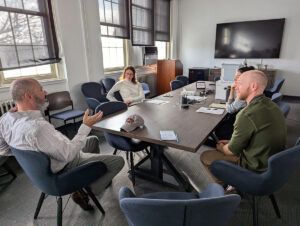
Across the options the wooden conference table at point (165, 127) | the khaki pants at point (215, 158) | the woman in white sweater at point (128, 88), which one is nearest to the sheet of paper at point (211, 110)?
the wooden conference table at point (165, 127)

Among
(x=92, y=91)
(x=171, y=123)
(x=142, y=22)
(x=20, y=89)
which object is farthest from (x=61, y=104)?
(x=142, y=22)

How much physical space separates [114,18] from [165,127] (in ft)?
12.8

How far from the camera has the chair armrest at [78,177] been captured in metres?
1.38

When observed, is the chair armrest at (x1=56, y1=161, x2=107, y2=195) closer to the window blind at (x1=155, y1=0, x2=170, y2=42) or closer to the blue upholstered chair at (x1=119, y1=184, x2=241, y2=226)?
the blue upholstered chair at (x1=119, y1=184, x2=241, y2=226)

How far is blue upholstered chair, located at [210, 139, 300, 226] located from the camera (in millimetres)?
1228

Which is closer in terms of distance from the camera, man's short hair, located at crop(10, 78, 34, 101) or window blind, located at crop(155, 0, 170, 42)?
man's short hair, located at crop(10, 78, 34, 101)

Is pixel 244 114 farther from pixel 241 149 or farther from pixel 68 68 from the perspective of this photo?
pixel 68 68

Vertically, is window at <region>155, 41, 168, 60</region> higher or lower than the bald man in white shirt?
higher

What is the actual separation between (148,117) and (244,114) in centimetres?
101

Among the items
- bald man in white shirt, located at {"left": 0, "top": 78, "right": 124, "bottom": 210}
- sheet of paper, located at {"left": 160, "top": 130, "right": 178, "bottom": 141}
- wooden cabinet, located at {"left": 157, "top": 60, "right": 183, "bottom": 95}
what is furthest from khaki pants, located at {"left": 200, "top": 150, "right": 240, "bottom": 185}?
wooden cabinet, located at {"left": 157, "top": 60, "right": 183, "bottom": 95}

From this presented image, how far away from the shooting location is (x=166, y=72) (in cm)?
624

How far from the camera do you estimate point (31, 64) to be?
324 centimetres

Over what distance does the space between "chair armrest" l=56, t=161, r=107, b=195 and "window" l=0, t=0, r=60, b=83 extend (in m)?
2.42

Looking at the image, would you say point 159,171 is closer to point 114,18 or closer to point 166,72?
point 114,18
